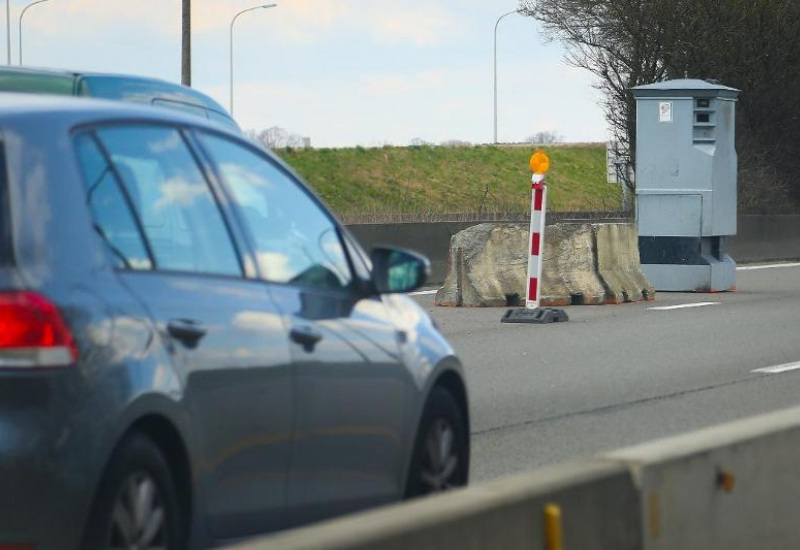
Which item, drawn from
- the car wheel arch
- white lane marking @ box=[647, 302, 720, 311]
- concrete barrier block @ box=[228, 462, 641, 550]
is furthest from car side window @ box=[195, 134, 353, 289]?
white lane marking @ box=[647, 302, 720, 311]

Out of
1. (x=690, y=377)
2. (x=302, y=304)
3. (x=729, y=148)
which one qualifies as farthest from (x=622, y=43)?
(x=302, y=304)

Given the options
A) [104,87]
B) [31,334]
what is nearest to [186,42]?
[104,87]

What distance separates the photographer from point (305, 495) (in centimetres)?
606

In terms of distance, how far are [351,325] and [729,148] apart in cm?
1890

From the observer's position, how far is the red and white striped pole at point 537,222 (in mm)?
17500

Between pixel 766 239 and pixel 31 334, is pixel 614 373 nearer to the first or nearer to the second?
pixel 31 334

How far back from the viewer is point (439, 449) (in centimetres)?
699

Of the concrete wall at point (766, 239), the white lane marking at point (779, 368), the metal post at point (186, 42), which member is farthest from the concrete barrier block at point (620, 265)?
the metal post at point (186, 42)

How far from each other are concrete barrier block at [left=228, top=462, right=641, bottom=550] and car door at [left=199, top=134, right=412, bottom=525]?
143 cm

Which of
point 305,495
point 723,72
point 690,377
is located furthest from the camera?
point 723,72

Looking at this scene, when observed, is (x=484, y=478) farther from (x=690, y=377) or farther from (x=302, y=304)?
(x=690, y=377)

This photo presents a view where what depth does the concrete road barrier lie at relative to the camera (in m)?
20.8

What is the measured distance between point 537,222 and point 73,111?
41.4ft

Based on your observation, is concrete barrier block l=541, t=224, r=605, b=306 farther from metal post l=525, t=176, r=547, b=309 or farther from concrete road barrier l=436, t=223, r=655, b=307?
metal post l=525, t=176, r=547, b=309
